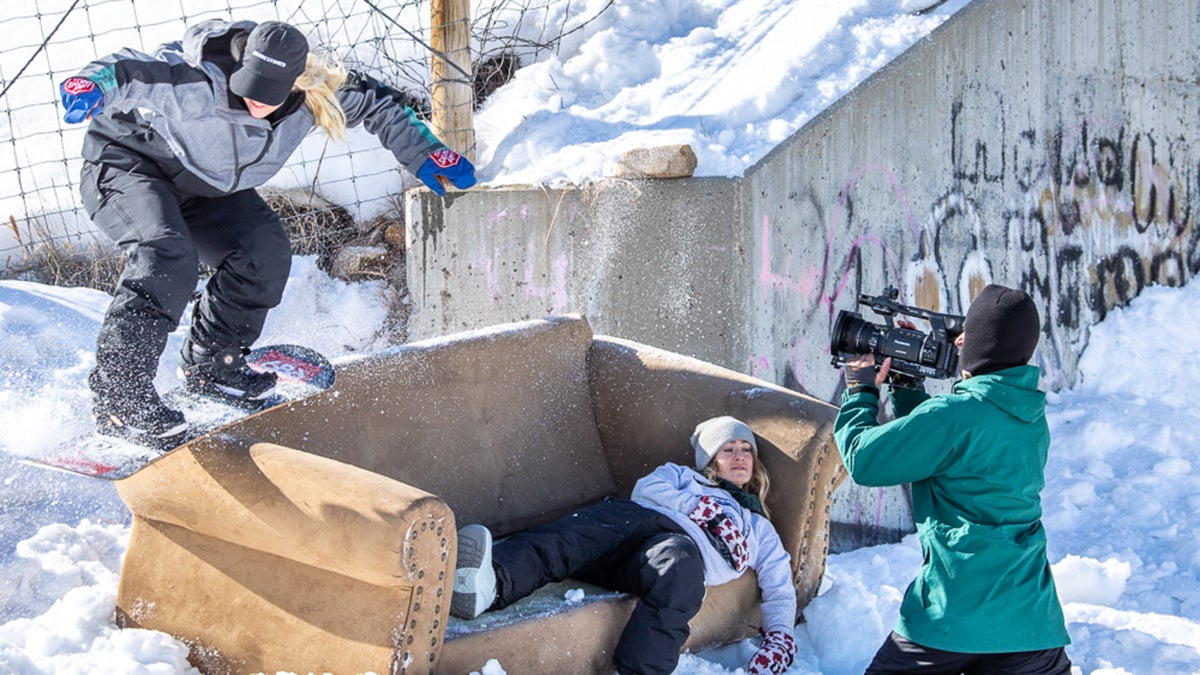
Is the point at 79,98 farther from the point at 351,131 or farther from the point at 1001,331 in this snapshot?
the point at 351,131

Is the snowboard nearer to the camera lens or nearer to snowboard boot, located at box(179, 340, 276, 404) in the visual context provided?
snowboard boot, located at box(179, 340, 276, 404)

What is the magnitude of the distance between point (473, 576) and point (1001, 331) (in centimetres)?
146

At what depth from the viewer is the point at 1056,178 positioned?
255 inches

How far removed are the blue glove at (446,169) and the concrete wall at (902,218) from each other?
159 cm

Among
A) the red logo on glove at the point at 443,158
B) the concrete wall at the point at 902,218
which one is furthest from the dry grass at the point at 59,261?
the red logo on glove at the point at 443,158

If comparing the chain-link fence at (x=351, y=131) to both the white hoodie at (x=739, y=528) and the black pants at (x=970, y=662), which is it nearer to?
the white hoodie at (x=739, y=528)

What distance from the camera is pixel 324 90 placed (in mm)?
3756

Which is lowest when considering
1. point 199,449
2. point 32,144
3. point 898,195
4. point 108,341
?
point 199,449

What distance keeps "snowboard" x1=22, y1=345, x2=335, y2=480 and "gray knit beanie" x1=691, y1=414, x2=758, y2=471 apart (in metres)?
1.20

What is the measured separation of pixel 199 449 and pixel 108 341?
1.66 feet

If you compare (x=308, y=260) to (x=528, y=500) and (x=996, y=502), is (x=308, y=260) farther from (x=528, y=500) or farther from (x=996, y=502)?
(x=996, y=502)

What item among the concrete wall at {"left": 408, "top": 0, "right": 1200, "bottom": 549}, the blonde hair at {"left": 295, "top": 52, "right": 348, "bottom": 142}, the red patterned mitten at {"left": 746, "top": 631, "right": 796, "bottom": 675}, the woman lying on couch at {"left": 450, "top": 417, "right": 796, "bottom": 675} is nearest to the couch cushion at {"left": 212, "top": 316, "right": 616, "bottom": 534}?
the woman lying on couch at {"left": 450, "top": 417, "right": 796, "bottom": 675}

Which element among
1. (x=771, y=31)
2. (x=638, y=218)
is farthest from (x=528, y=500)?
(x=771, y=31)

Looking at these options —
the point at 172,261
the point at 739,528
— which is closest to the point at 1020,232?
the point at 739,528
